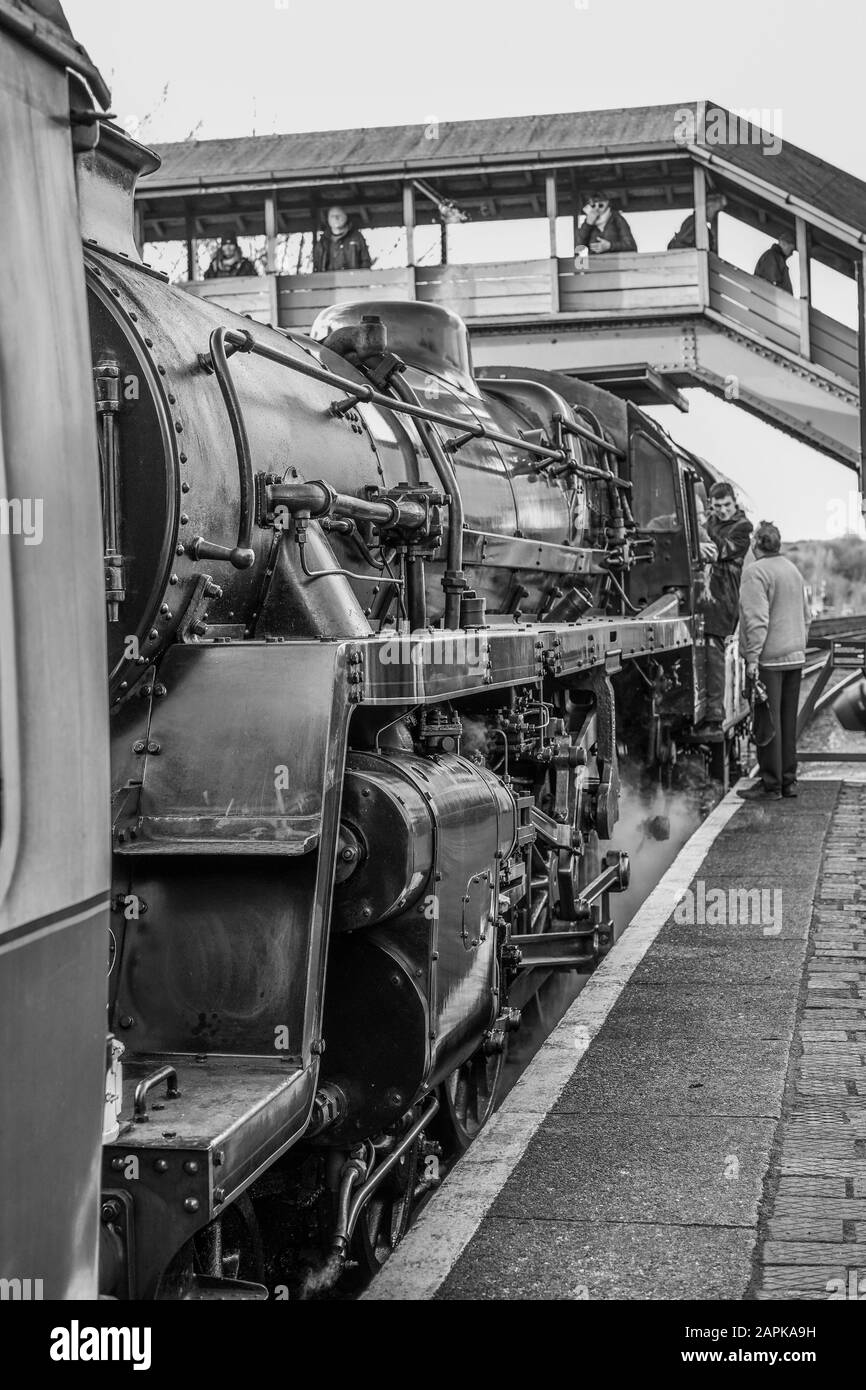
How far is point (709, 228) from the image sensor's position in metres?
15.9

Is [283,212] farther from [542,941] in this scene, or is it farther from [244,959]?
[244,959]

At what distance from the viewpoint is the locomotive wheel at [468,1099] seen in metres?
3.95

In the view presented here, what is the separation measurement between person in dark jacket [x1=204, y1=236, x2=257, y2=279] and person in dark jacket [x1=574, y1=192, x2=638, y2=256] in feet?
13.1

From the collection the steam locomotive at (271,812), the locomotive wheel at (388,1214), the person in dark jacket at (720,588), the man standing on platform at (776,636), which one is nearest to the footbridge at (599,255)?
the person in dark jacket at (720,588)

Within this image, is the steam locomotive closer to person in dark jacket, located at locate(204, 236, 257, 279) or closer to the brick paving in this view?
the brick paving

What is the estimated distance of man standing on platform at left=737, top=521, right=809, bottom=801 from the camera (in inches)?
368

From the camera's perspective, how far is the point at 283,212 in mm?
17250

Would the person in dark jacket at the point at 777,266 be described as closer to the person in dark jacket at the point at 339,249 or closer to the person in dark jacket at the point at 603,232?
the person in dark jacket at the point at 603,232

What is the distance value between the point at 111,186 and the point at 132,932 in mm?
1953

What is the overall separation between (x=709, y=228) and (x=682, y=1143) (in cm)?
1411

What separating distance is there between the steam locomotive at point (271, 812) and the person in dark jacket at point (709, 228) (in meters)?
12.1

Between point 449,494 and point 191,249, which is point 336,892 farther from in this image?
point 191,249

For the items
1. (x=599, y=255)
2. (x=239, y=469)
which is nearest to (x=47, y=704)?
(x=239, y=469)
